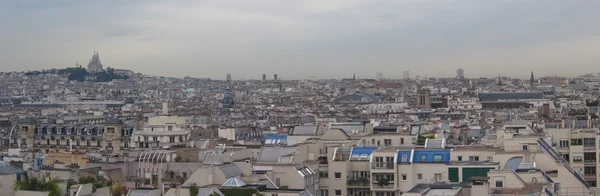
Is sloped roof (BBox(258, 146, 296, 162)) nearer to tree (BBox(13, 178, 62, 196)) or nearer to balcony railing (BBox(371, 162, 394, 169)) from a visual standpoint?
balcony railing (BBox(371, 162, 394, 169))

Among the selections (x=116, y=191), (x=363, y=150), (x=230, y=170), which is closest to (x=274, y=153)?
(x=363, y=150)

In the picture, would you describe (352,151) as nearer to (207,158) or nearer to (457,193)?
(207,158)

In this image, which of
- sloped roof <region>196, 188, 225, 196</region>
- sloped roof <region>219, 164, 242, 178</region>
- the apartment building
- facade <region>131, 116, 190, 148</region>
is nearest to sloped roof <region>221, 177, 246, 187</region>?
sloped roof <region>196, 188, 225, 196</region>

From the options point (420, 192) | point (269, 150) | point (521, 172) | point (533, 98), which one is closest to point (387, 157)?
point (269, 150)

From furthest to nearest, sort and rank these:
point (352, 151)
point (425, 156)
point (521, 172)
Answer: point (352, 151) → point (425, 156) → point (521, 172)

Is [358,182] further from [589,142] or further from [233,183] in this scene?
[589,142]
